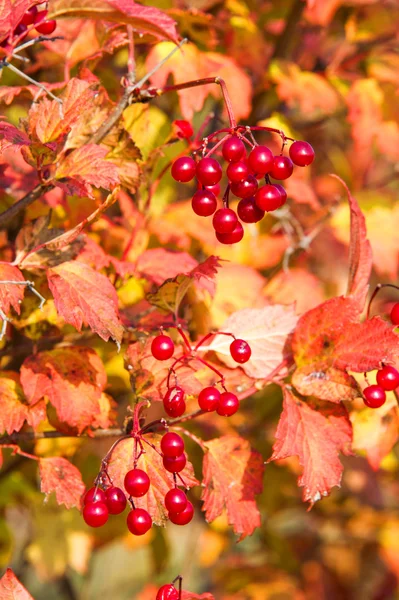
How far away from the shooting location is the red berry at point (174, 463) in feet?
2.77

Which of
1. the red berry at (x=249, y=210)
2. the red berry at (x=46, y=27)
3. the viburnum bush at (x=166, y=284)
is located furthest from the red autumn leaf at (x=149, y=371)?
the red berry at (x=46, y=27)

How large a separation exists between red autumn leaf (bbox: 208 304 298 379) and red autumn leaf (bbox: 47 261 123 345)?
0.65 ft

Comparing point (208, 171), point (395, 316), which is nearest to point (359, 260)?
point (395, 316)

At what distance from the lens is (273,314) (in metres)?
1.05

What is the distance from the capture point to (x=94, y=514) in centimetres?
83

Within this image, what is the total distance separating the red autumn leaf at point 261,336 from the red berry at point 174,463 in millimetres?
199

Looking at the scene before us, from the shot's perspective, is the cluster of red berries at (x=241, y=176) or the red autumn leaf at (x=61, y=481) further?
the red autumn leaf at (x=61, y=481)

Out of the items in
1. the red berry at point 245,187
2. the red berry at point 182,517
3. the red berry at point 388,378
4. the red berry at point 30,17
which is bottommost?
the red berry at point 182,517

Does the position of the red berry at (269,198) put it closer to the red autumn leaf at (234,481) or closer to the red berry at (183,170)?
the red berry at (183,170)

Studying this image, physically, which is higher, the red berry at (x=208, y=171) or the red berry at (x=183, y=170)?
the red berry at (x=208, y=171)

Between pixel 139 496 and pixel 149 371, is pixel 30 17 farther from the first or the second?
pixel 139 496

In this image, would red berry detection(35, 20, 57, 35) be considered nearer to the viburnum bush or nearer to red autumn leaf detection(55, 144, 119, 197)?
the viburnum bush

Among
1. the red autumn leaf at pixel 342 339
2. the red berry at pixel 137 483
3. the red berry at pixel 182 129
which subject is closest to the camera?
the red berry at pixel 137 483

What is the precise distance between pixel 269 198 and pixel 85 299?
0.86ft
